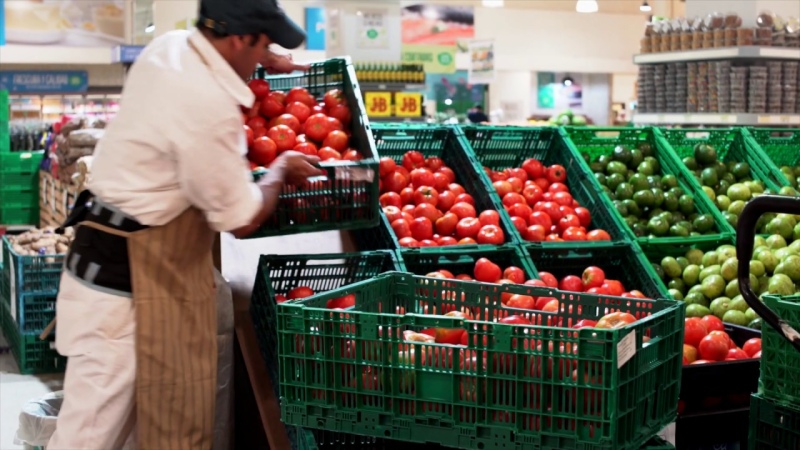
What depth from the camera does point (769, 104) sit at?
8195mm

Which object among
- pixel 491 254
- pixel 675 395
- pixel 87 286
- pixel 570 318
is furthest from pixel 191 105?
pixel 491 254

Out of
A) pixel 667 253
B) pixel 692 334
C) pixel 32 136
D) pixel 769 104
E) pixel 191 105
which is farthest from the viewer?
pixel 32 136

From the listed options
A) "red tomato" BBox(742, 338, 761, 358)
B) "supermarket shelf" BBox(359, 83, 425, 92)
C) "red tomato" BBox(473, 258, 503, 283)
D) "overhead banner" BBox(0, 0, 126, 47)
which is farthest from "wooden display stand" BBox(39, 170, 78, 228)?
"overhead banner" BBox(0, 0, 126, 47)

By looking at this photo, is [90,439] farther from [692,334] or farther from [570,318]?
[692,334]

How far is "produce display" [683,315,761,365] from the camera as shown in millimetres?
3504

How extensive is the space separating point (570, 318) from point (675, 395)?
39 centimetres

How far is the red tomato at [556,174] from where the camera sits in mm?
4809

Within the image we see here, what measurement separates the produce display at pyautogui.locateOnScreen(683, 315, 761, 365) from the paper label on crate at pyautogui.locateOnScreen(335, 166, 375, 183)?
1.24m

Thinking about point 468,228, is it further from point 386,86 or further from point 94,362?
point 386,86

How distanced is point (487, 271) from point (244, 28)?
1.84 metres

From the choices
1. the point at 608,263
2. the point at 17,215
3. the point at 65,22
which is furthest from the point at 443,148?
the point at 65,22

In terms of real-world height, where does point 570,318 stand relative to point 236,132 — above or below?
below

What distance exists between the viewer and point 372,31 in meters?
10.2

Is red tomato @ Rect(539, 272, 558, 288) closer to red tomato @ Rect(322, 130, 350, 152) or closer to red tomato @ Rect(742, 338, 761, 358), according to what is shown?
red tomato @ Rect(742, 338, 761, 358)
